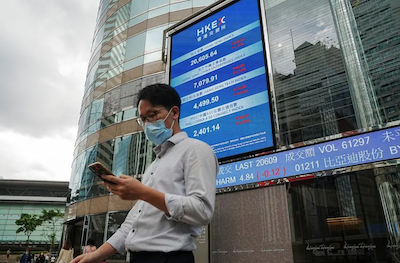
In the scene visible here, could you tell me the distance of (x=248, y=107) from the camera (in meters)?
3.89

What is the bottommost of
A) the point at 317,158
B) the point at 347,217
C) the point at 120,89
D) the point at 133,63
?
the point at 347,217

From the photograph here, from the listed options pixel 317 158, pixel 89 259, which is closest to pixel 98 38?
pixel 317 158

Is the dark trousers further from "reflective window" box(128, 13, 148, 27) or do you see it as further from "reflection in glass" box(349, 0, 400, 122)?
"reflective window" box(128, 13, 148, 27)

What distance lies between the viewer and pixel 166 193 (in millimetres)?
1161

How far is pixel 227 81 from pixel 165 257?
3.36 meters

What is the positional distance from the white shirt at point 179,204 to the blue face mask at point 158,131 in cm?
13

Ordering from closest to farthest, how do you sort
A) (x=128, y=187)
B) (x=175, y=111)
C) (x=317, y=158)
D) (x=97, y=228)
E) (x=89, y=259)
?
(x=128, y=187)
(x=89, y=259)
(x=175, y=111)
(x=317, y=158)
(x=97, y=228)

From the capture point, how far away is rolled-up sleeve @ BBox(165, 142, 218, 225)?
111 centimetres

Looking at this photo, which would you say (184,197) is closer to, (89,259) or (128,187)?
(128,187)

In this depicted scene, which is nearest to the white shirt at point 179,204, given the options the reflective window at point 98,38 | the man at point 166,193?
the man at point 166,193

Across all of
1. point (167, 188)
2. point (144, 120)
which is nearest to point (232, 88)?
point (144, 120)

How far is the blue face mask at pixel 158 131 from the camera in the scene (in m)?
1.51

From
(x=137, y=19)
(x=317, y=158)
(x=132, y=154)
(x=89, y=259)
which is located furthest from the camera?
(x=137, y=19)

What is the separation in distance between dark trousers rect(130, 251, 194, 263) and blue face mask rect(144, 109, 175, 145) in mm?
589
